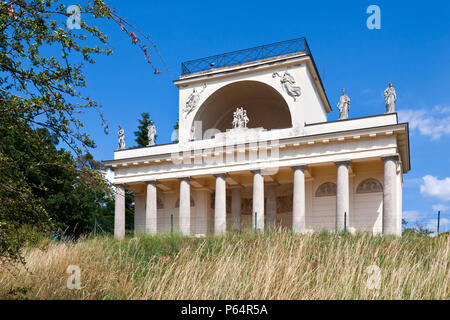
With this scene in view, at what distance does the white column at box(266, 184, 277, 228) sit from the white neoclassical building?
0.22 feet

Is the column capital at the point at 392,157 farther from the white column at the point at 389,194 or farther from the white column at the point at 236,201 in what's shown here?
the white column at the point at 236,201

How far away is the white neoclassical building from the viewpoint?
80.4 ft

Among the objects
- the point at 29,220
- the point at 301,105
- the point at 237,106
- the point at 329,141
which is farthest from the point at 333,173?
the point at 29,220

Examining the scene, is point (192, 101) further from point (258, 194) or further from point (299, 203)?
point (299, 203)

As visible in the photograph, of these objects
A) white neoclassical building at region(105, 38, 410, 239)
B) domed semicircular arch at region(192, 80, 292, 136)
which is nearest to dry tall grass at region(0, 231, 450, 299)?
white neoclassical building at region(105, 38, 410, 239)

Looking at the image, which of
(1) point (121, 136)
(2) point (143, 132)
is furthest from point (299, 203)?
(2) point (143, 132)

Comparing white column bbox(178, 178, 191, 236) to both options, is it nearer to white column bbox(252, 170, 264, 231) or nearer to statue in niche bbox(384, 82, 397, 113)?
white column bbox(252, 170, 264, 231)

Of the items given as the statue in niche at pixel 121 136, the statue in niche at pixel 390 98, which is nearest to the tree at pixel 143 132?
the statue in niche at pixel 121 136

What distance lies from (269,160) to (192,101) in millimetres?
8184

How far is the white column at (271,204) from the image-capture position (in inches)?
1118

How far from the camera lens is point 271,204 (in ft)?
95.3

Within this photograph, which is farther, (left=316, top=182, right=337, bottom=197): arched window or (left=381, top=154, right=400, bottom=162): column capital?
(left=316, top=182, right=337, bottom=197): arched window

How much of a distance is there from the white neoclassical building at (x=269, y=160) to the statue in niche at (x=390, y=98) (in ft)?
0.23
